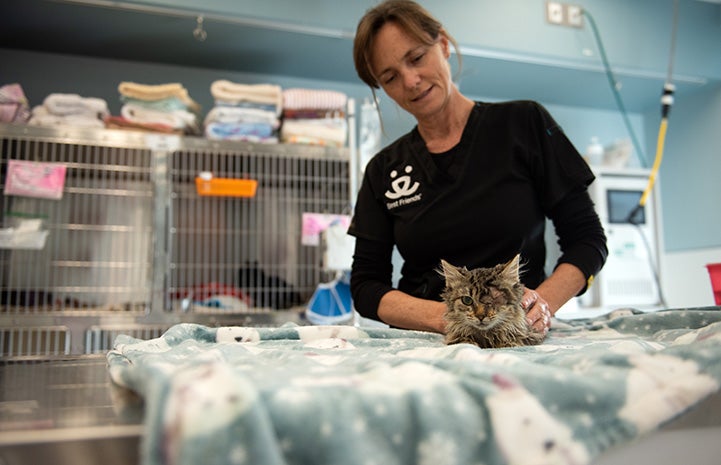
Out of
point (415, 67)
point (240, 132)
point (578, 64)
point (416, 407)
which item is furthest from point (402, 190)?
point (578, 64)

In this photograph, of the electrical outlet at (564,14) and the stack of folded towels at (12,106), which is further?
the electrical outlet at (564,14)

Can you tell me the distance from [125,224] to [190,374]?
95.8 inches

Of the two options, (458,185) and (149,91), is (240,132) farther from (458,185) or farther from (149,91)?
(458,185)

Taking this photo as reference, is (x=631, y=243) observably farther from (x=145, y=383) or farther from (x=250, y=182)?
(x=145, y=383)

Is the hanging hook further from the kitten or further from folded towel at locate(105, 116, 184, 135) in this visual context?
the kitten

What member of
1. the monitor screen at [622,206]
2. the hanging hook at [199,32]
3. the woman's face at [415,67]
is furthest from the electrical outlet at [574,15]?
the woman's face at [415,67]

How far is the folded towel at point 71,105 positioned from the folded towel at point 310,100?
778 mm

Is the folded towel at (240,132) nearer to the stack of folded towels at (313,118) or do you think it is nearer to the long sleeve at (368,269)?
the stack of folded towels at (313,118)

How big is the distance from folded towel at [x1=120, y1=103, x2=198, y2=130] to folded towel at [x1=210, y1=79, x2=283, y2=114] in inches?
7.2

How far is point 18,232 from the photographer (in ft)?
6.98

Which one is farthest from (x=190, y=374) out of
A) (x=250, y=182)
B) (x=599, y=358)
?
(x=250, y=182)

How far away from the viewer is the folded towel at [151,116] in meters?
2.34

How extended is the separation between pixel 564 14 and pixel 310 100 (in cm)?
136

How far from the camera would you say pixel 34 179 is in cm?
214
